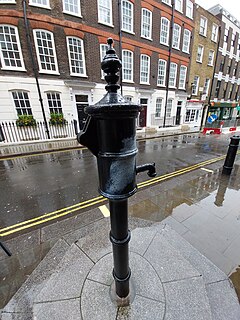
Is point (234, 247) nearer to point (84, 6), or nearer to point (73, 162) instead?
point (73, 162)

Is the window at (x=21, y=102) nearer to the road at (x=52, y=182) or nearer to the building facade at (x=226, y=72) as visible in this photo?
the road at (x=52, y=182)

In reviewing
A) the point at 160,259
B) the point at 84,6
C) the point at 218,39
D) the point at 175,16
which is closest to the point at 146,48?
the point at 175,16

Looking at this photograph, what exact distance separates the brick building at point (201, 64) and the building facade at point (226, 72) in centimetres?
101

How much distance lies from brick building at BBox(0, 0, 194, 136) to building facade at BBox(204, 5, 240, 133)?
6.60 m

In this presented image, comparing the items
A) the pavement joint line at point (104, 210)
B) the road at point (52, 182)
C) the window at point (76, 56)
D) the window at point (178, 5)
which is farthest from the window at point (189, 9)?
the pavement joint line at point (104, 210)

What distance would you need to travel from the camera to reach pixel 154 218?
2979 millimetres

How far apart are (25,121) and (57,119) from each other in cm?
199

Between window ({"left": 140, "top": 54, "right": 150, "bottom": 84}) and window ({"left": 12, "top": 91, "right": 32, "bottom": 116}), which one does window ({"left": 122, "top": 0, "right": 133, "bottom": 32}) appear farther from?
window ({"left": 12, "top": 91, "right": 32, "bottom": 116})

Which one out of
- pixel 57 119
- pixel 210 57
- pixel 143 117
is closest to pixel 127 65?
pixel 143 117

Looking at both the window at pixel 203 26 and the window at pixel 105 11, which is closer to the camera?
the window at pixel 105 11

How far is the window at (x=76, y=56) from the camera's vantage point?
1029 centimetres

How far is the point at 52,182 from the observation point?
4625 mm

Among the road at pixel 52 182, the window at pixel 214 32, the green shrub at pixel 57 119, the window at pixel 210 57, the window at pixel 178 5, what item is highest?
the window at pixel 178 5

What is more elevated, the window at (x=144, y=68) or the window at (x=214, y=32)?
the window at (x=214, y=32)
